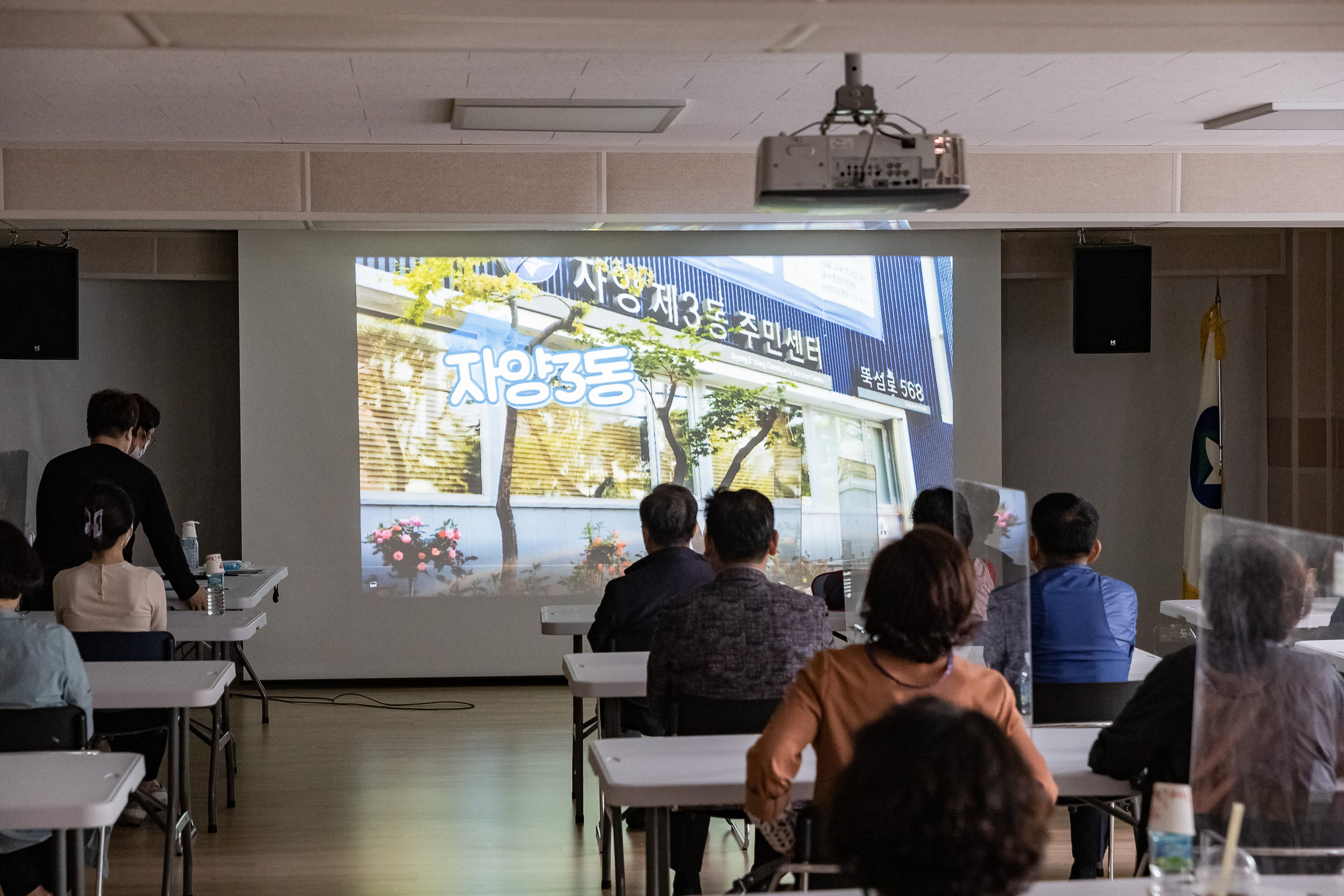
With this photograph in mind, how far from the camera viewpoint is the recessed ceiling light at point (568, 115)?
176 inches

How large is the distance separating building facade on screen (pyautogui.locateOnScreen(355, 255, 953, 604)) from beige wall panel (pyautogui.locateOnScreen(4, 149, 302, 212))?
6.05ft

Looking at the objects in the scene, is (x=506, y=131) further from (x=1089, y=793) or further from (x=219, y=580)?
(x=1089, y=793)

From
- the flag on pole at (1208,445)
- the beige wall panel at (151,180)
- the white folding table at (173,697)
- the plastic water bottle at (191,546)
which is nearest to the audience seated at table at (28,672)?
the white folding table at (173,697)

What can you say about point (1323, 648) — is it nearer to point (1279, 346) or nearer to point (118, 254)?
point (1279, 346)

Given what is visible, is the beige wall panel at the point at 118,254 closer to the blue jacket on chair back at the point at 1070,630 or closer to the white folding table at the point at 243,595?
the white folding table at the point at 243,595

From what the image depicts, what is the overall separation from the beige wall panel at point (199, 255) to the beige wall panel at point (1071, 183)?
4399 millimetres

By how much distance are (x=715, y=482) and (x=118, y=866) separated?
3940 mm

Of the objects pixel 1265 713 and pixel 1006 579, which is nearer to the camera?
pixel 1265 713

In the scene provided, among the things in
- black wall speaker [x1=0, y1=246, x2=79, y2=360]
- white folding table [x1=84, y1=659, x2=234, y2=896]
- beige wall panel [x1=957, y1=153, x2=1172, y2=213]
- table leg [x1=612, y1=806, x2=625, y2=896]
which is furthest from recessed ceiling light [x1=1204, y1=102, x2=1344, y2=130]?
black wall speaker [x1=0, y1=246, x2=79, y2=360]

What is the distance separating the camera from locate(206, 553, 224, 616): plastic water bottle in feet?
15.4

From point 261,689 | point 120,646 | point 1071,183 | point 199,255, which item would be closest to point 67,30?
point 120,646

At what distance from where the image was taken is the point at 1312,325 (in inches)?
310

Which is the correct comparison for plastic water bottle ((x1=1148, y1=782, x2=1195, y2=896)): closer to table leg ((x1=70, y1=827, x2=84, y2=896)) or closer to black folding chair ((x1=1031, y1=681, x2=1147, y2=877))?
black folding chair ((x1=1031, y1=681, x2=1147, y2=877))

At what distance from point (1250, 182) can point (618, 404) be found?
3.40 metres
